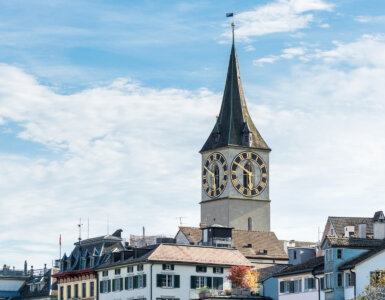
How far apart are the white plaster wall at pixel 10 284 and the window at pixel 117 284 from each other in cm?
4613

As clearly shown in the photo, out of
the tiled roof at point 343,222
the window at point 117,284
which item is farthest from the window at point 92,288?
the tiled roof at point 343,222

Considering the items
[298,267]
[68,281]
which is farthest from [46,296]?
[298,267]

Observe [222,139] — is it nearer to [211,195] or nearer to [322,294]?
[211,195]

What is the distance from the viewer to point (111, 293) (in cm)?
13625

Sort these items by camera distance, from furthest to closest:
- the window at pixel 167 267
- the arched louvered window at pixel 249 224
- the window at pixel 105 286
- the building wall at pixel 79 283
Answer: the arched louvered window at pixel 249 224
the building wall at pixel 79 283
the window at pixel 105 286
the window at pixel 167 267

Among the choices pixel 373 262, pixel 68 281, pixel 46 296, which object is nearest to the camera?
pixel 373 262

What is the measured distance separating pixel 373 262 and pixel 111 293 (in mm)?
41092

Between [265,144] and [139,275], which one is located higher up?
[265,144]

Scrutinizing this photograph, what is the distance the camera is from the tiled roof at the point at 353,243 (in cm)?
10712

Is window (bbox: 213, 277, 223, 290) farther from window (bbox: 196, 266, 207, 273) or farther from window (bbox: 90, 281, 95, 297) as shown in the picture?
window (bbox: 90, 281, 95, 297)

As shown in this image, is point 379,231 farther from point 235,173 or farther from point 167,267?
point 235,173

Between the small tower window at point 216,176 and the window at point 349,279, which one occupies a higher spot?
the small tower window at point 216,176

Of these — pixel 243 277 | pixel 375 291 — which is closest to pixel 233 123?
pixel 243 277

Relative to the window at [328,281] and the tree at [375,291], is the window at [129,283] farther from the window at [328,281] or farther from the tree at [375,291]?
the tree at [375,291]
